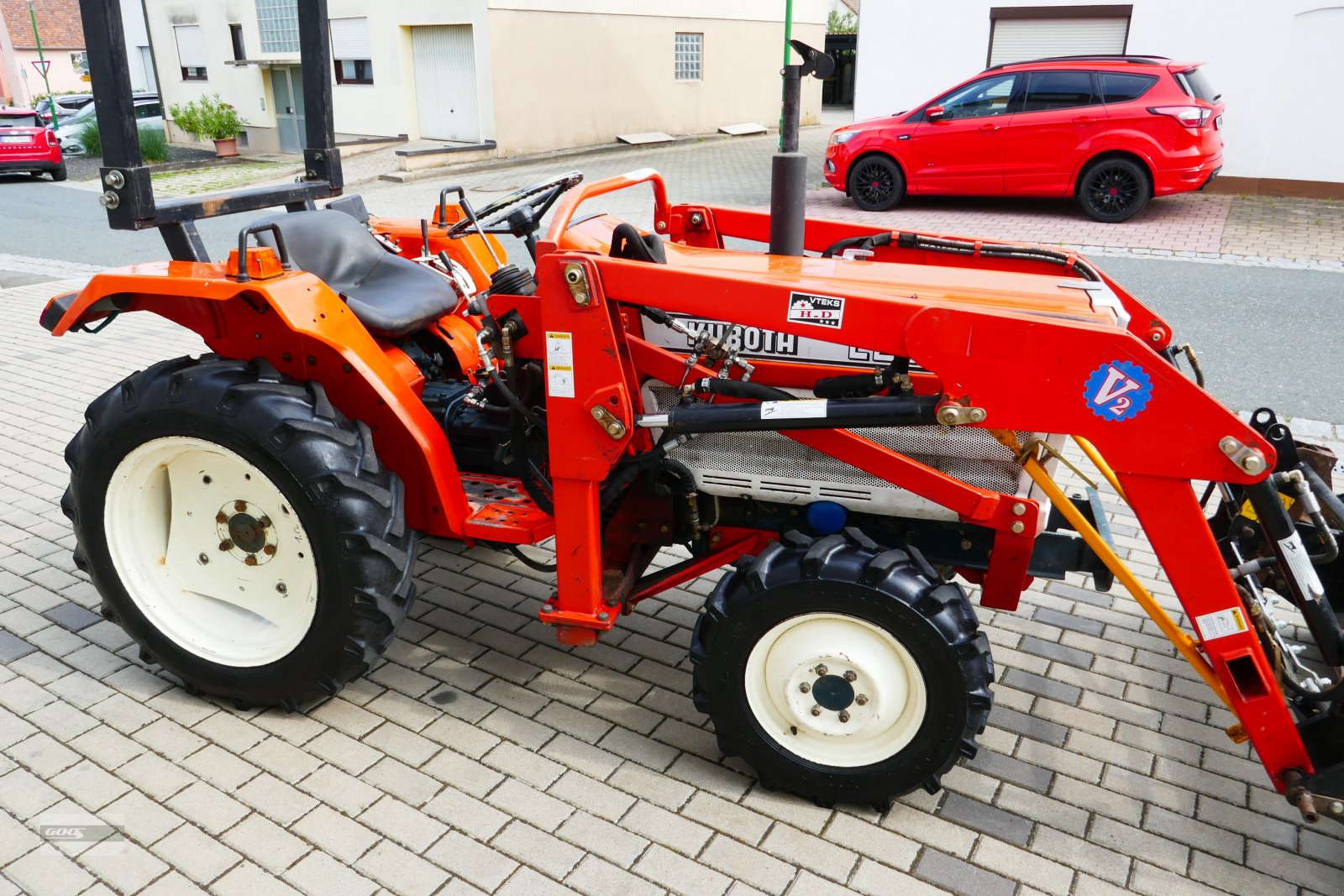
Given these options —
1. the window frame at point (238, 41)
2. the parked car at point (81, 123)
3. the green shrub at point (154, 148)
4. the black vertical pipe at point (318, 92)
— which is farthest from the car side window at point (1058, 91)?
the parked car at point (81, 123)

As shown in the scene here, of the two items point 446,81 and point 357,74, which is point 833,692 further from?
point 357,74

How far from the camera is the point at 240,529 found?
299cm

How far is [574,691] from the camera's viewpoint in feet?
10.4

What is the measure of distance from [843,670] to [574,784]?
0.78m

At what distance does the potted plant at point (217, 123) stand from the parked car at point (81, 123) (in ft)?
3.09

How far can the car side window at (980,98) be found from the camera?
11.0 m

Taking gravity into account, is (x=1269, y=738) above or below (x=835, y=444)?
below

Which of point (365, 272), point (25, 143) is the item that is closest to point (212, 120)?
point (25, 143)

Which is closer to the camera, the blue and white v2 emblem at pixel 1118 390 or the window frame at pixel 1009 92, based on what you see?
the blue and white v2 emblem at pixel 1118 390

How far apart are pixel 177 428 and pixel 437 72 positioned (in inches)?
657

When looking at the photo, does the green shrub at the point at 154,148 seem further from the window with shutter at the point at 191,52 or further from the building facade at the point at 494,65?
the window with shutter at the point at 191,52

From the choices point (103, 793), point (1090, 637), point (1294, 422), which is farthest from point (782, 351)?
point (1294, 422)

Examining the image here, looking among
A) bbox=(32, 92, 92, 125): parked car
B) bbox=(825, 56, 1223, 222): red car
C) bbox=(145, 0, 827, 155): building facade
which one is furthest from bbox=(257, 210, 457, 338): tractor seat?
bbox=(32, 92, 92, 125): parked car

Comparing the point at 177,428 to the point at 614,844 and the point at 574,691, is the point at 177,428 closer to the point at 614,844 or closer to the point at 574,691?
the point at 574,691
